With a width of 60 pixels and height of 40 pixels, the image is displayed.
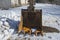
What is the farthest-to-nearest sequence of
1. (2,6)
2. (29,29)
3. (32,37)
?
(2,6), (29,29), (32,37)

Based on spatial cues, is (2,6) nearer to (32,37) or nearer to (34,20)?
(34,20)

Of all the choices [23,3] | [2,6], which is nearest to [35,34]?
[2,6]

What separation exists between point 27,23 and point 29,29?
278mm

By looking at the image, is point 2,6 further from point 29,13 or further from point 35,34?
point 35,34

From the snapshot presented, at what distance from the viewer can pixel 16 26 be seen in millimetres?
5387

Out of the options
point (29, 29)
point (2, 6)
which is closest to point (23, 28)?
point (29, 29)

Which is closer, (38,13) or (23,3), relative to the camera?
(38,13)

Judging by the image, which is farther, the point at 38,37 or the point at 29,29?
the point at 29,29

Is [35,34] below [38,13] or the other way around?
below

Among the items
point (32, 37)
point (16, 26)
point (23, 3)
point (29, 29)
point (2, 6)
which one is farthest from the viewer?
point (23, 3)

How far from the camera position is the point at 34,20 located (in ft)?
17.0

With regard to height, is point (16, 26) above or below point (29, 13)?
below

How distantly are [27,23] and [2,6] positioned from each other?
12.8 ft

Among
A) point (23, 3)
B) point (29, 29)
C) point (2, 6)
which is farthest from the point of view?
point (23, 3)
